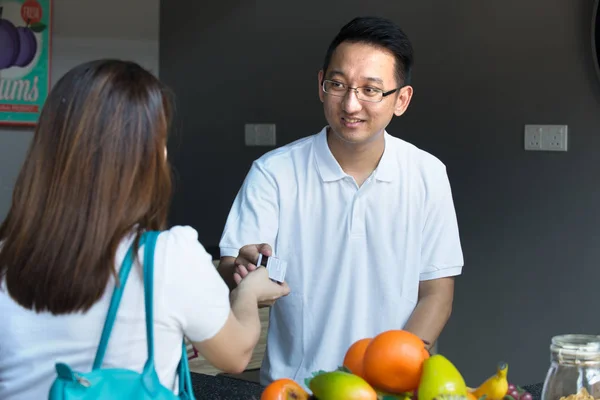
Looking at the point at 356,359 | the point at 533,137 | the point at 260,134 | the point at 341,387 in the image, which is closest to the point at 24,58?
the point at 260,134

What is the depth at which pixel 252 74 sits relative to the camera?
4258 mm

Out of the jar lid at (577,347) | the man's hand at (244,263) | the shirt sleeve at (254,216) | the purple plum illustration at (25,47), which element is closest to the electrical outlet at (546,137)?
the shirt sleeve at (254,216)

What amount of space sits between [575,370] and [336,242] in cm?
85

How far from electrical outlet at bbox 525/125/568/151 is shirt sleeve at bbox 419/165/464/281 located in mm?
1332

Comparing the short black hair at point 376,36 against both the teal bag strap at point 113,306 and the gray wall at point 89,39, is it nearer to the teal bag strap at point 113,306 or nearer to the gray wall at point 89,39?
the teal bag strap at point 113,306

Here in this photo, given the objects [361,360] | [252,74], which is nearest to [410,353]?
[361,360]

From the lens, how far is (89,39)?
459 centimetres

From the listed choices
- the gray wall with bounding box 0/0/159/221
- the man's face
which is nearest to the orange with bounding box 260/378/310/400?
the man's face

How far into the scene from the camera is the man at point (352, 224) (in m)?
1.86

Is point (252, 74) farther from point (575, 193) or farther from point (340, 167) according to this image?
point (340, 167)

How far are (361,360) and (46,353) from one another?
418 millimetres

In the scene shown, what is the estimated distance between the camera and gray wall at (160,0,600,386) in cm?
310

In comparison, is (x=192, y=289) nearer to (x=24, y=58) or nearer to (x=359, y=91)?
(x=359, y=91)

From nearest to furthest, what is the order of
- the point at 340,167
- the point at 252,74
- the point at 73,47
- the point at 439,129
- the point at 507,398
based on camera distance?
the point at 507,398, the point at 340,167, the point at 439,129, the point at 252,74, the point at 73,47
